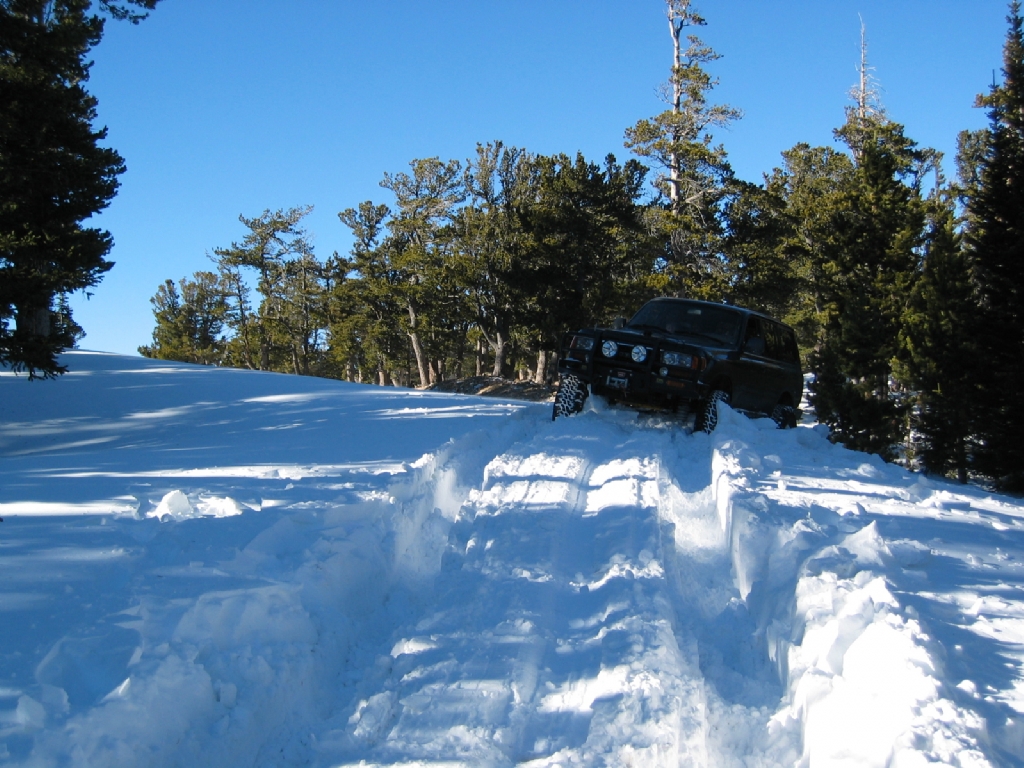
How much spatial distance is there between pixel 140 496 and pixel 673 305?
Answer: 291 inches

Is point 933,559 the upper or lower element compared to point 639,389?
lower

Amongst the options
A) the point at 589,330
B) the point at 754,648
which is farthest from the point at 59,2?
the point at 754,648

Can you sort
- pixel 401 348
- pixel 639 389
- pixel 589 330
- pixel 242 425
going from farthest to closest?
1. pixel 401 348
2. pixel 242 425
3. pixel 589 330
4. pixel 639 389

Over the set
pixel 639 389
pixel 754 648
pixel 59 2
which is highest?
pixel 59 2

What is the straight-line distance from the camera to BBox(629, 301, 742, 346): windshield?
9570 mm

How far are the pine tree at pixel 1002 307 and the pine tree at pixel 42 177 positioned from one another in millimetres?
19399

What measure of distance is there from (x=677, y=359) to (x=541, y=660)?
557 cm

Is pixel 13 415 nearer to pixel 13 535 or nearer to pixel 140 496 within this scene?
pixel 140 496

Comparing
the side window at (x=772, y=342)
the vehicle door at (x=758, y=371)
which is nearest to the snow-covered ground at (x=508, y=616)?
the vehicle door at (x=758, y=371)

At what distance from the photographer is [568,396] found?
9.16 metres

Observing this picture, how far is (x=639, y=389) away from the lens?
845 centimetres

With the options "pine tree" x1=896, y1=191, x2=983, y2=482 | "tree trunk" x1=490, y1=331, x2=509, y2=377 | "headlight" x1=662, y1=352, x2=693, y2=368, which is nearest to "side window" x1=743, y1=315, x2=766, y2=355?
"headlight" x1=662, y1=352, x2=693, y2=368

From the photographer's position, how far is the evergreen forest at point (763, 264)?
16.9m

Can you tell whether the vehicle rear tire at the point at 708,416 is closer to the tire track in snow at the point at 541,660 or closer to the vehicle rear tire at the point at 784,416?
the vehicle rear tire at the point at 784,416
